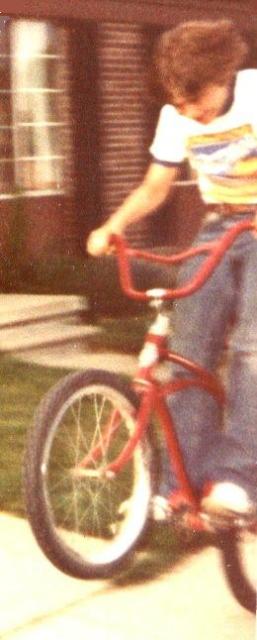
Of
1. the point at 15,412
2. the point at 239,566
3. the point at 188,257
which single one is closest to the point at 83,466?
the point at 239,566

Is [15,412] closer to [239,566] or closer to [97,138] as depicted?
[239,566]

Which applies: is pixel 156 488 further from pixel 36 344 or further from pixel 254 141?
pixel 36 344

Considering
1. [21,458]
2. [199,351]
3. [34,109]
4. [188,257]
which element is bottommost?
[21,458]

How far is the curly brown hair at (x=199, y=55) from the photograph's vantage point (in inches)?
142

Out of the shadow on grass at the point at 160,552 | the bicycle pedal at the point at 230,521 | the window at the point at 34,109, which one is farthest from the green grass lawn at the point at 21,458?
the window at the point at 34,109

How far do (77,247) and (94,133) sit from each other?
1089 mm

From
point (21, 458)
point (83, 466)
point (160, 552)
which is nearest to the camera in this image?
point (83, 466)

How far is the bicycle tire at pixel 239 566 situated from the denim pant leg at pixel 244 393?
0.42 ft

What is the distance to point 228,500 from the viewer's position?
3553mm

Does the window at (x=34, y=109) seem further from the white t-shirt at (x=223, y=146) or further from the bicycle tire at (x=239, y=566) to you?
the bicycle tire at (x=239, y=566)

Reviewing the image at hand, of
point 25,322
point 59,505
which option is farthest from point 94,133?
point 59,505

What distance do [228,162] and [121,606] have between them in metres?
1.25

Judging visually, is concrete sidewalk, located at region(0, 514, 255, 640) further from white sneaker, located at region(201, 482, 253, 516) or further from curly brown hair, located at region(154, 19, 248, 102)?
curly brown hair, located at region(154, 19, 248, 102)

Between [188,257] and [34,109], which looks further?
[34,109]
